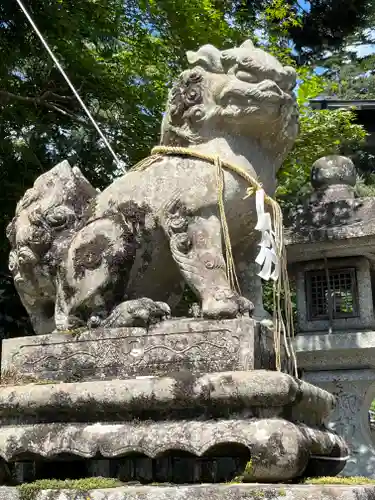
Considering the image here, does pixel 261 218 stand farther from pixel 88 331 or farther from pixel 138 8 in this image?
pixel 138 8

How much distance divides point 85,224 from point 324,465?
1758mm

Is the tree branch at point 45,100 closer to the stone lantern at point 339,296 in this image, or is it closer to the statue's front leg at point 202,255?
the stone lantern at point 339,296

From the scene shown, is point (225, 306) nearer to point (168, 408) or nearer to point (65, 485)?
point (168, 408)

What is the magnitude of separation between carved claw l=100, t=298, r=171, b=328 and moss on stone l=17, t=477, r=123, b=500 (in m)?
0.73

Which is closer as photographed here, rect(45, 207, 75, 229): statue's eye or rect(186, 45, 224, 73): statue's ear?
rect(186, 45, 224, 73): statue's ear

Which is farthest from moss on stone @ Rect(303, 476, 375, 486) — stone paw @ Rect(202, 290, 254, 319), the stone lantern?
the stone lantern

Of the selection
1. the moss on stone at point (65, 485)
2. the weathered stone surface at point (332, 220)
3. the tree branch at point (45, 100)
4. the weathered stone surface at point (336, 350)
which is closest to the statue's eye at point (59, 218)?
the moss on stone at point (65, 485)

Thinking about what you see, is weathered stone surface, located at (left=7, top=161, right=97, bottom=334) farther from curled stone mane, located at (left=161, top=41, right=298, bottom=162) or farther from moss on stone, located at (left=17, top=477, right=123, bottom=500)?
moss on stone, located at (left=17, top=477, right=123, bottom=500)

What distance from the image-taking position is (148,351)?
10.4ft

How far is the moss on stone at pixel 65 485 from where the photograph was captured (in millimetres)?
2883

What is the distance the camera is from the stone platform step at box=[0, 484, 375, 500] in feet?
8.34

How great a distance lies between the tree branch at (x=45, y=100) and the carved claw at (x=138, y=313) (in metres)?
5.81

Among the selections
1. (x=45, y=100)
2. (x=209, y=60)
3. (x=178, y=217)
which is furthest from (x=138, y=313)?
(x=45, y=100)

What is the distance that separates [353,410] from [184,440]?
3294 millimetres
